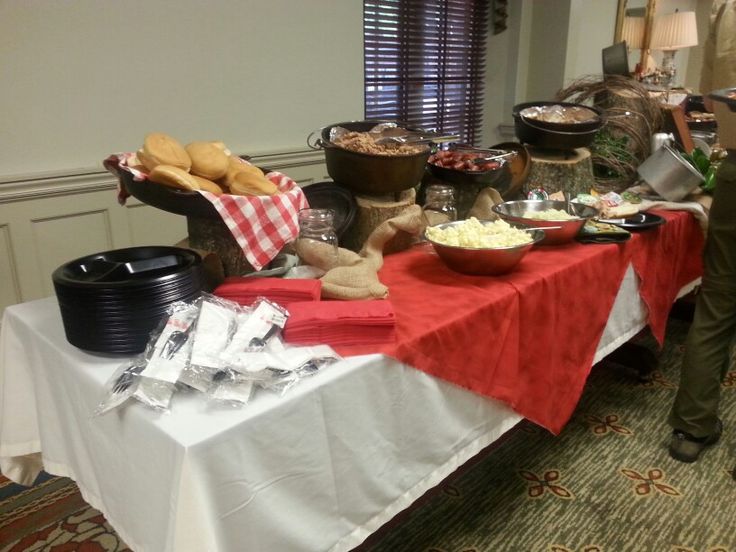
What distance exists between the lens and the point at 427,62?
3879 millimetres

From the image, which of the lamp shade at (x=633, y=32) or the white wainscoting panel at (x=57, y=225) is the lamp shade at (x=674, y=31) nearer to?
the lamp shade at (x=633, y=32)

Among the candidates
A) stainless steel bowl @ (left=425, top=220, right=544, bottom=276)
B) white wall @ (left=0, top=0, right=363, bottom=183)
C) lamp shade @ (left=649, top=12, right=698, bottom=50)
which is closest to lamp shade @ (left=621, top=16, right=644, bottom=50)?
lamp shade @ (left=649, top=12, right=698, bottom=50)

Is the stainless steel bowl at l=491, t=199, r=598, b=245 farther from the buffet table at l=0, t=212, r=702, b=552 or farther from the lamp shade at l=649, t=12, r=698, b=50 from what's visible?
the lamp shade at l=649, t=12, r=698, b=50

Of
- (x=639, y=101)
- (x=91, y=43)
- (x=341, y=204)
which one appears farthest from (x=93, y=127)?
(x=639, y=101)

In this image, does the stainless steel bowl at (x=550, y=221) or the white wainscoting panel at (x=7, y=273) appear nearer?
the stainless steel bowl at (x=550, y=221)

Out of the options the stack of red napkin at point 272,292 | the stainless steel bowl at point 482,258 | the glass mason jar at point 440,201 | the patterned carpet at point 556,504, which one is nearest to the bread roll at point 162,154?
the stack of red napkin at point 272,292

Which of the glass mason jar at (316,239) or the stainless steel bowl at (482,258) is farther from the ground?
Answer: the glass mason jar at (316,239)

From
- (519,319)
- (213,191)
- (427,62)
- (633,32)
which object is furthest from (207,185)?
(633,32)

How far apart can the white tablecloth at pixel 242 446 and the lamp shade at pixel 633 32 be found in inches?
174

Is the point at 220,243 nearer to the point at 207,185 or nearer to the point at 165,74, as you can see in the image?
the point at 207,185

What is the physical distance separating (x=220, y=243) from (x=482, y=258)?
22.3 inches

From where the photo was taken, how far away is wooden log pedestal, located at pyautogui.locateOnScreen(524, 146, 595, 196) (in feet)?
6.12

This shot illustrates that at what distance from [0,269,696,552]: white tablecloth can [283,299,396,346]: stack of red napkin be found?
0.16ft

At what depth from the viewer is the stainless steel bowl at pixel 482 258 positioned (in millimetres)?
1226
